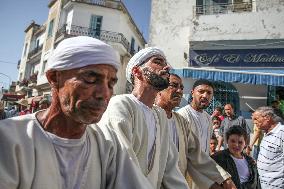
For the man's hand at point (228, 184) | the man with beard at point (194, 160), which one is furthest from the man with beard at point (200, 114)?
the man's hand at point (228, 184)

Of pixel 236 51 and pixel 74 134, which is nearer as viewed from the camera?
pixel 74 134

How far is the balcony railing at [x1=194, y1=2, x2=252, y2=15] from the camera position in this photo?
46.6 ft

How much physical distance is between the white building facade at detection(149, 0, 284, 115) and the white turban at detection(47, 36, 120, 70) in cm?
1088

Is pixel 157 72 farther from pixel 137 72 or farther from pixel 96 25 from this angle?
pixel 96 25

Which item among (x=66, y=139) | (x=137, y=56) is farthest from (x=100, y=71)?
(x=137, y=56)

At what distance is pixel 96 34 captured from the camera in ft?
85.3

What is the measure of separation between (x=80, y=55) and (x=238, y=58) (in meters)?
12.5

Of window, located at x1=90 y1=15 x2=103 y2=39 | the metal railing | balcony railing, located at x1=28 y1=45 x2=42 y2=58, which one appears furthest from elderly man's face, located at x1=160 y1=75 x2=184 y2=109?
balcony railing, located at x1=28 y1=45 x2=42 y2=58

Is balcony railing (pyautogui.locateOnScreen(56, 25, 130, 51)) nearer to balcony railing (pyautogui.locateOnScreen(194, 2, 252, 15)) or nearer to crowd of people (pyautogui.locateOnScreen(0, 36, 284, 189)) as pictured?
balcony railing (pyautogui.locateOnScreen(194, 2, 252, 15))

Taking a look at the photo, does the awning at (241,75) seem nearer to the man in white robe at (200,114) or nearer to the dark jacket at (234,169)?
the dark jacket at (234,169)

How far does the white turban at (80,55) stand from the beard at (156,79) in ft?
4.09

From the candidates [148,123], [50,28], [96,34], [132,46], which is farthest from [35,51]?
[148,123]

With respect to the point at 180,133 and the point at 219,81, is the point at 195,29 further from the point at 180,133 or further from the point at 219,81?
the point at 180,133

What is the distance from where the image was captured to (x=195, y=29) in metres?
13.8
